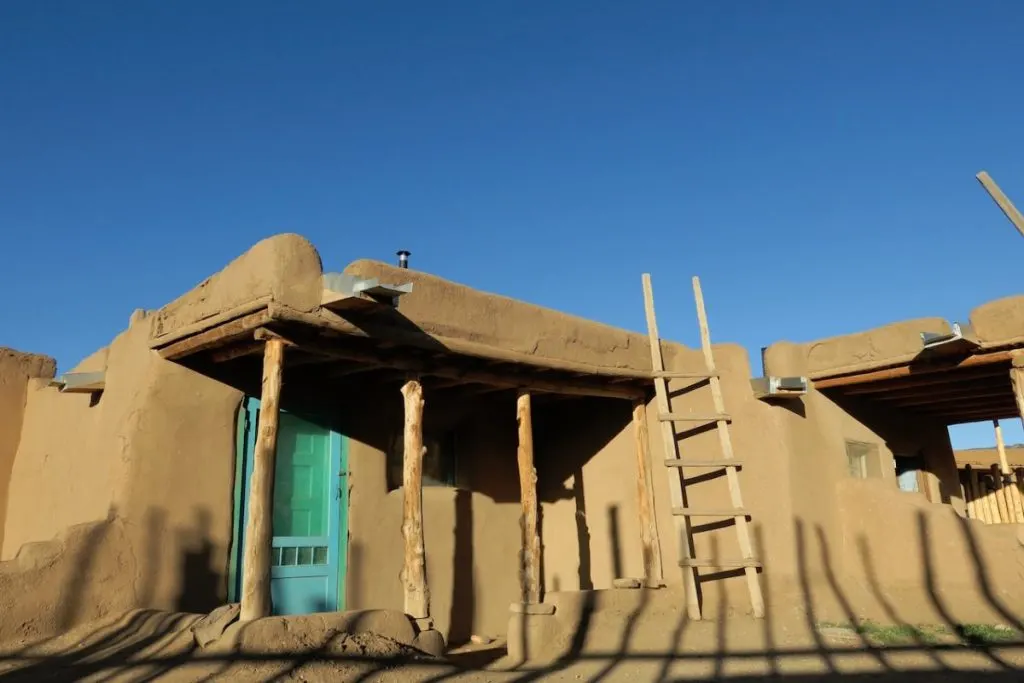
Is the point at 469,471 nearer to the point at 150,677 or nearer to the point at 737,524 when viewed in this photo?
the point at 737,524

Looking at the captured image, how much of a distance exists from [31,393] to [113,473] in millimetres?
4008

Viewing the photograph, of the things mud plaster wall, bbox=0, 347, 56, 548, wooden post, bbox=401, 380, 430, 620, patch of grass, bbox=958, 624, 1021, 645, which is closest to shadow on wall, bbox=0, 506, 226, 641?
wooden post, bbox=401, 380, 430, 620

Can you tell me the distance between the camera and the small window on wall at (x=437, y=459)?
29.4ft

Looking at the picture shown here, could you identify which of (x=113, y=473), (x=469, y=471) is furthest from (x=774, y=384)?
(x=113, y=473)

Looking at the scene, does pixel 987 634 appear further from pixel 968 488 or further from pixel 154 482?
pixel 968 488

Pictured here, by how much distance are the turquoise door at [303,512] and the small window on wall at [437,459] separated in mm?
779

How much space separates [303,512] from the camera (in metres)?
7.96

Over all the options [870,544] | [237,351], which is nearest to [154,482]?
[237,351]

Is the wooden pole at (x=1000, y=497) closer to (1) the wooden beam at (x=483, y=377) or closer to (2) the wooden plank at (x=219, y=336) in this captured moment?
(1) the wooden beam at (x=483, y=377)

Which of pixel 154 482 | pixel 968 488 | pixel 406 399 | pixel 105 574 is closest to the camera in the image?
pixel 105 574

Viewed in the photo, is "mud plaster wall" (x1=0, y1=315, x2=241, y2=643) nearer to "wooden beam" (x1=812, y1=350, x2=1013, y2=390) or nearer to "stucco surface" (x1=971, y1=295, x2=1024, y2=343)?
"wooden beam" (x1=812, y1=350, x2=1013, y2=390)

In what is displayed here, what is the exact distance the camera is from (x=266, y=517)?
20.5ft

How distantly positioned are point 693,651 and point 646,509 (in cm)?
216

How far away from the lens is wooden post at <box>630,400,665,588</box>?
9180 mm
